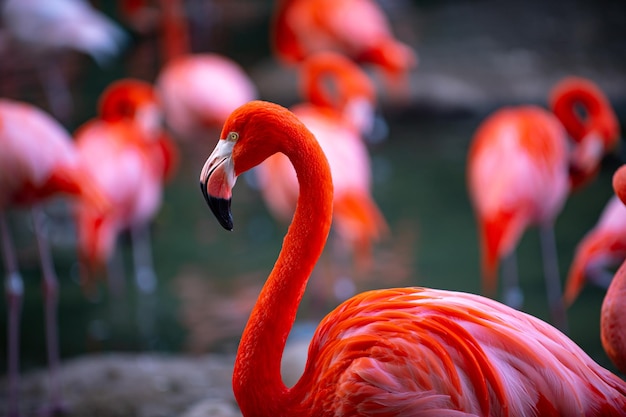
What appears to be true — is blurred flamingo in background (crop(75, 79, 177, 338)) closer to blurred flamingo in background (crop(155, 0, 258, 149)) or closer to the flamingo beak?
blurred flamingo in background (crop(155, 0, 258, 149))

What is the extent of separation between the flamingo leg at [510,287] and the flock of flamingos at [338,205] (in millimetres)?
12

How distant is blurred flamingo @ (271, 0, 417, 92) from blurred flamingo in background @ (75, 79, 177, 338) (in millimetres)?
1676

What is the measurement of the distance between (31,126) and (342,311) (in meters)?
1.83

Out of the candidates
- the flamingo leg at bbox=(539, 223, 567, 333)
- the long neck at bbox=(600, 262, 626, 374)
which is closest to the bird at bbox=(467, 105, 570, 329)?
the flamingo leg at bbox=(539, 223, 567, 333)

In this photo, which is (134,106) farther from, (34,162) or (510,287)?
(510,287)

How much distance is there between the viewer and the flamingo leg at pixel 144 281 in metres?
3.85

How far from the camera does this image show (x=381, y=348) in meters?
1.53

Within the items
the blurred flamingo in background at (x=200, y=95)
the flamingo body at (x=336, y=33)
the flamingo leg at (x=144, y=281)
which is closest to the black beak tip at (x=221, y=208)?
the flamingo leg at (x=144, y=281)

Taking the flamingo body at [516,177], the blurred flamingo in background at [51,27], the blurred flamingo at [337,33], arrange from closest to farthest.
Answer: the flamingo body at [516,177]
the blurred flamingo at [337,33]
the blurred flamingo in background at [51,27]

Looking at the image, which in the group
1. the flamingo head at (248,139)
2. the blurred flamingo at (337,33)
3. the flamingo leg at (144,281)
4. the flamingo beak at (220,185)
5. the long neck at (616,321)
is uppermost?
the blurred flamingo at (337,33)

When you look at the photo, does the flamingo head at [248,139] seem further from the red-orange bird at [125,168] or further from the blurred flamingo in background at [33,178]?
the red-orange bird at [125,168]

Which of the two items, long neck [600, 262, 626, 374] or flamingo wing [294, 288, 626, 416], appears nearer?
flamingo wing [294, 288, 626, 416]

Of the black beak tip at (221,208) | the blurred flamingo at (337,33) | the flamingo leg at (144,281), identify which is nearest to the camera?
the black beak tip at (221,208)

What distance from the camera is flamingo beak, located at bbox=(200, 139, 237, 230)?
160cm
